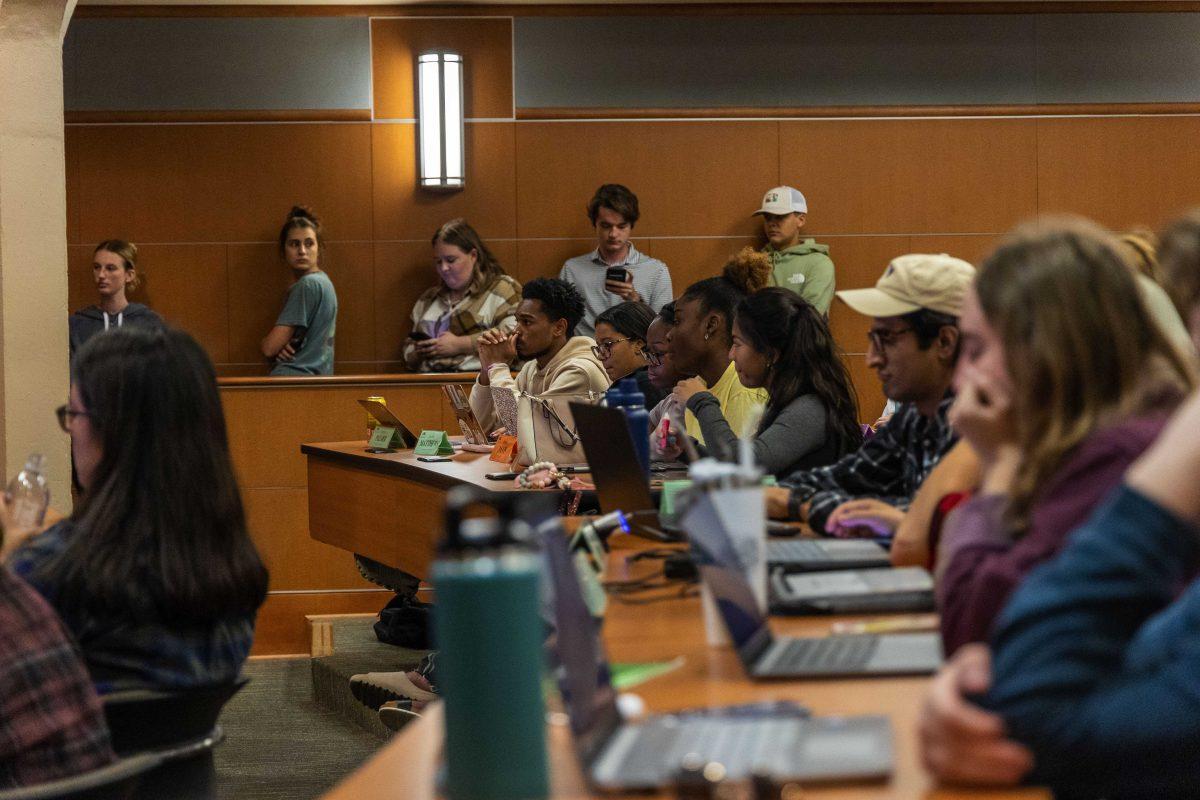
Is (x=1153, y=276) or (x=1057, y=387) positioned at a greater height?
(x=1153, y=276)

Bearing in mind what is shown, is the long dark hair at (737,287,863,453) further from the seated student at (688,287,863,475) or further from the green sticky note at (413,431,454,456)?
the green sticky note at (413,431,454,456)

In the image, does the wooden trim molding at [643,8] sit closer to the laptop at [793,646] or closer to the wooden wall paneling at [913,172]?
the wooden wall paneling at [913,172]

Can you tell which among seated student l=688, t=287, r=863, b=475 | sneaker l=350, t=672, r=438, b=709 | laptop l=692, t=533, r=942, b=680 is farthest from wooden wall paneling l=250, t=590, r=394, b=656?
laptop l=692, t=533, r=942, b=680

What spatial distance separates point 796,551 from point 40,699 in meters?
1.14

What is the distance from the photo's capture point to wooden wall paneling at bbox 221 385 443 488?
21.8 feet

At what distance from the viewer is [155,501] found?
2068 millimetres

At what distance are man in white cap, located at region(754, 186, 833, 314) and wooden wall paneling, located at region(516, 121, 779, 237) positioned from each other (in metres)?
0.34

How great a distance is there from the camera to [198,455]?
6.91 ft

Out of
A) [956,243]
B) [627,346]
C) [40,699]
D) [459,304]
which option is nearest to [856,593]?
[40,699]

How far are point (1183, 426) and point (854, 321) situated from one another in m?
7.14

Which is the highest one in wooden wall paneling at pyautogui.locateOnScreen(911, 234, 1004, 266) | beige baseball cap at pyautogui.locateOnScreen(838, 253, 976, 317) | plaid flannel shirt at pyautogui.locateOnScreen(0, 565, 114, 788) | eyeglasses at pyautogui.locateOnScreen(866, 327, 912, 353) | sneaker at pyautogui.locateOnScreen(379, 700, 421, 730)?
wooden wall paneling at pyautogui.locateOnScreen(911, 234, 1004, 266)

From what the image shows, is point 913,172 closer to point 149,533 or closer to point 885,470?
point 885,470

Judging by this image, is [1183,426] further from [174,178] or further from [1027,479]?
[174,178]

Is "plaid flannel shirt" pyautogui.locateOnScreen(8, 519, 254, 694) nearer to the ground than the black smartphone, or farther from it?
nearer to the ground
